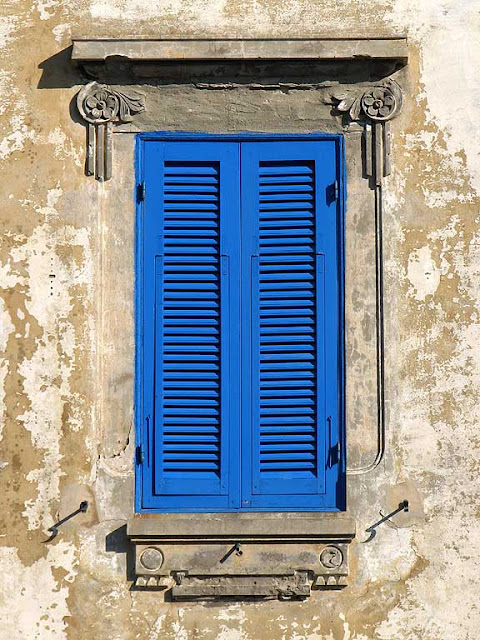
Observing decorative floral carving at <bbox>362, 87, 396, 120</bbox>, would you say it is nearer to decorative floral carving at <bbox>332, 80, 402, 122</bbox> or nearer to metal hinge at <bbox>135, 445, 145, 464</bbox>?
decorative floral carving at <bbox>332, 80, 402, 122</bbox>

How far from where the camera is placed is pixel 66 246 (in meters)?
6.72

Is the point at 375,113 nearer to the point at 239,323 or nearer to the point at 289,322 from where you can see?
the point at 289,322

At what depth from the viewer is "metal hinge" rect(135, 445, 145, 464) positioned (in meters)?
6.60

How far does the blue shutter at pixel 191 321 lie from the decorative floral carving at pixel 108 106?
0.25 m

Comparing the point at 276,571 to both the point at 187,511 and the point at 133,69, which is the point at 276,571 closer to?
the point at 187,511

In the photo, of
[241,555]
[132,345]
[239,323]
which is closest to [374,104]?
[239,323]

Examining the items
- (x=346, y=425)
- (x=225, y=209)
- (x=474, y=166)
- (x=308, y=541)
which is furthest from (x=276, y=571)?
(x=474, y=166)

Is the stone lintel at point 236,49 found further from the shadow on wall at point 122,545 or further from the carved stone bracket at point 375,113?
the shadow on wall at point 122,545

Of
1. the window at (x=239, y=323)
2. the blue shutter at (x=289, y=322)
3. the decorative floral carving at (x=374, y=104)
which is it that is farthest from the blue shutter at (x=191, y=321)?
the decorative floral carving at (x=374, y=104)

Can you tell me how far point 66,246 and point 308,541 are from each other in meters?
2.27

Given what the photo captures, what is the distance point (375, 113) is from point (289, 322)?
54.1 inches

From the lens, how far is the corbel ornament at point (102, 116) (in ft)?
22.2

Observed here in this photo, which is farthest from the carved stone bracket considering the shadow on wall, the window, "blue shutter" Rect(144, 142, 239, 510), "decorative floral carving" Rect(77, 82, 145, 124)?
the shadow on wall

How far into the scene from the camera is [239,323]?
6711mm
